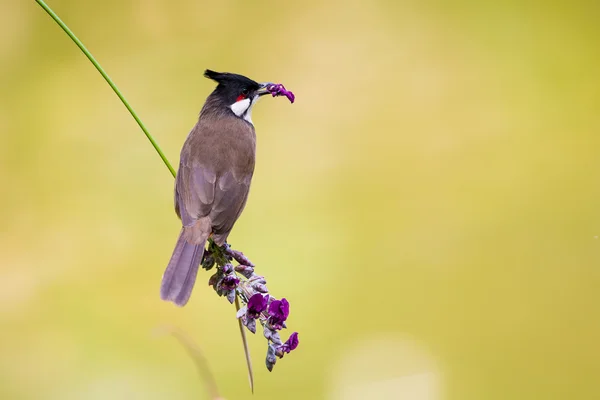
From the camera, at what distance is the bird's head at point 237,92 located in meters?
1.73

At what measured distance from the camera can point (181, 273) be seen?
49.1 inches

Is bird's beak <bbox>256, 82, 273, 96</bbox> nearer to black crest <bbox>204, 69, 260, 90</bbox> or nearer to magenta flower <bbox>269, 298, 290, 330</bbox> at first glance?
black crest <bbox>204, 69, 260, 90</bbox>

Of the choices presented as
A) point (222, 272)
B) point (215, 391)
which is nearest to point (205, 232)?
point (222, 272)

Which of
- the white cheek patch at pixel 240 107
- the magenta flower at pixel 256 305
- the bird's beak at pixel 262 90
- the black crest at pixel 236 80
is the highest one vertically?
the black crest at pixel 236 80

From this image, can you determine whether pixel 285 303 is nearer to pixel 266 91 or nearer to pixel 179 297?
pixel 179 297

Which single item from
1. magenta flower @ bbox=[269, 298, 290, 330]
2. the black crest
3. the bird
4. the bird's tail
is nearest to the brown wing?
the bird

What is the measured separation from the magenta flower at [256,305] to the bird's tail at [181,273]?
0.64 ft

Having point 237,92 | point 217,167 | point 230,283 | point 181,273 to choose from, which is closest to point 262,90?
point 237,92

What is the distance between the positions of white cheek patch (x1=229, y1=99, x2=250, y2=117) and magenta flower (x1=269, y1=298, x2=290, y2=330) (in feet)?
2.87

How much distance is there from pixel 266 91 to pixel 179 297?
0.69 m

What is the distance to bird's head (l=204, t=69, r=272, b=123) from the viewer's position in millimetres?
1734

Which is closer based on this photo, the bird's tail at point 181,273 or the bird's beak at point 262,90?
the bird's tail at point 181,273

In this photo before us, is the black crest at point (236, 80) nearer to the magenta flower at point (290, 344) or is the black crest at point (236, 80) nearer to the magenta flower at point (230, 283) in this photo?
the magenta flower at point (230, 283)

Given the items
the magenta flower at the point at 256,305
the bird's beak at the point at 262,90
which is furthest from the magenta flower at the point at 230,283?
the bird's beak at the point at 262,90
